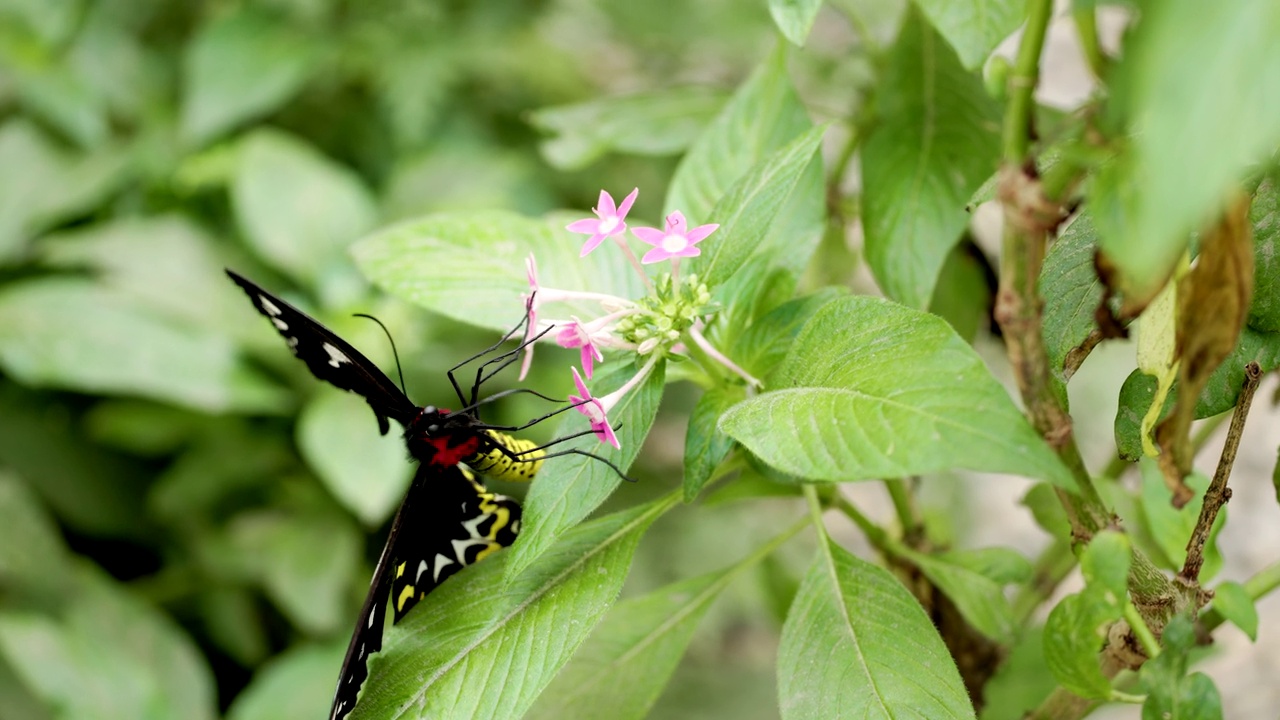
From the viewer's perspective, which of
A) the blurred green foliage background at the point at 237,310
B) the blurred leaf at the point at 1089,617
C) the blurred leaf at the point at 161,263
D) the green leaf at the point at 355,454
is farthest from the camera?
the blurred leaf at the point at 161,263

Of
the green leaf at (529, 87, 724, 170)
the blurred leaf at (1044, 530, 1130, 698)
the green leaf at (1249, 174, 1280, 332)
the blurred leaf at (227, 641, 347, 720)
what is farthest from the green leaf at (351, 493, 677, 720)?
the blurred leaf at (227, 641, 347, 720)

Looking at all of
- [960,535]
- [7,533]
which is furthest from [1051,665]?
[7,533]

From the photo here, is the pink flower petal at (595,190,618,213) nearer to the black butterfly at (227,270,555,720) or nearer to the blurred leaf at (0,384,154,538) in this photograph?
the black butterfly at (227,270,555,720)

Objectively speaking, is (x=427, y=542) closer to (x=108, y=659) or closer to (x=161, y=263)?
(x=108, y=659)

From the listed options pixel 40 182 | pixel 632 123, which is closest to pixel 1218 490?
pixel 632 123

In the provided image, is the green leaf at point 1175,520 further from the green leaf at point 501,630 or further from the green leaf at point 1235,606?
the green leaf at point 501,630

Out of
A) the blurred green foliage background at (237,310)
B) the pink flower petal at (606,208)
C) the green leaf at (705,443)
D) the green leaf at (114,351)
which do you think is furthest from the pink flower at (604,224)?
the green leaf at (114,351)
